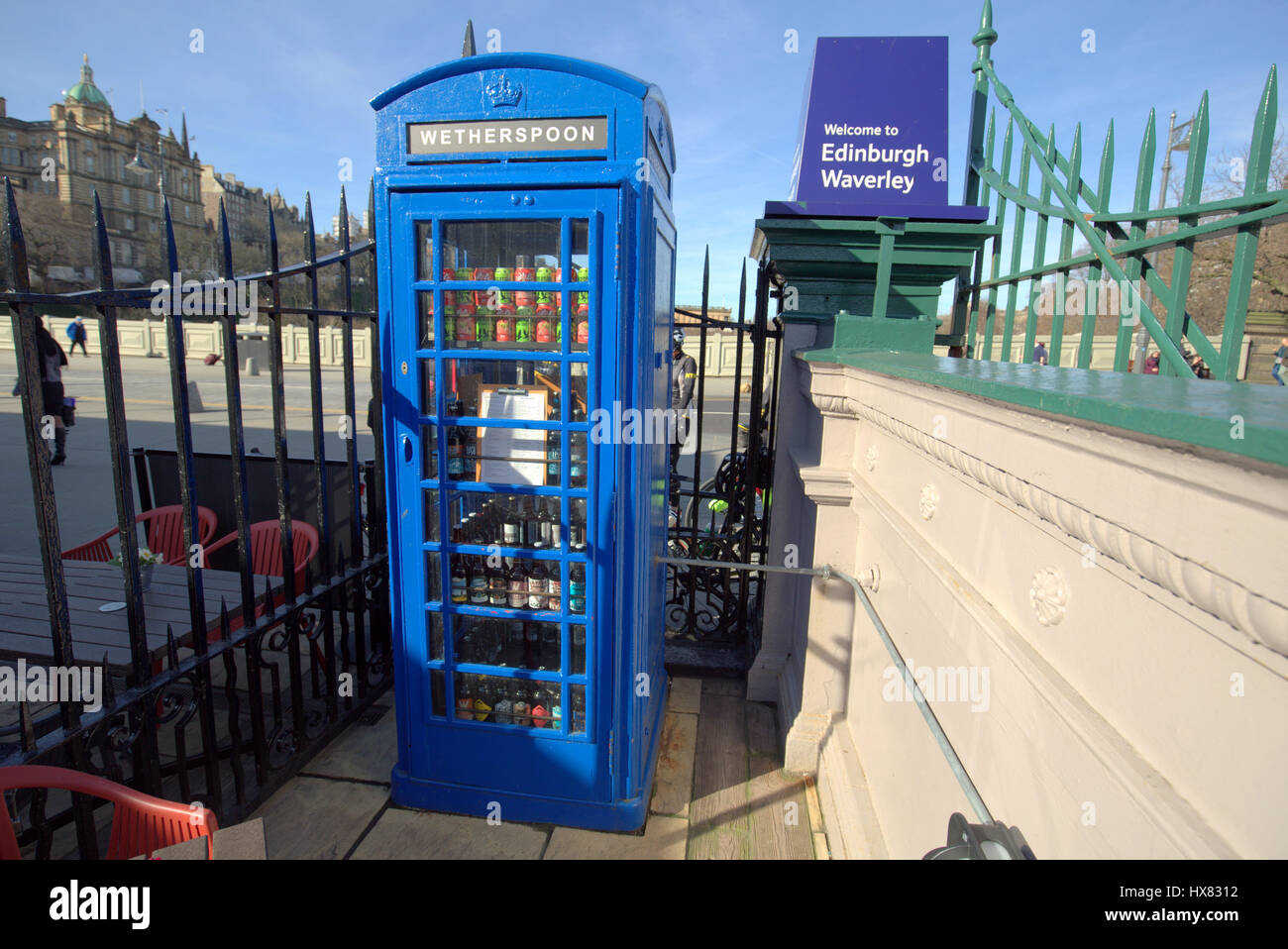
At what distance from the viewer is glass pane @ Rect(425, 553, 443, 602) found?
302cm

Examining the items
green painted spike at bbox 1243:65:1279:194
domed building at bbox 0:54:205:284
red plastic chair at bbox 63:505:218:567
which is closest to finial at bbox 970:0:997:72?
green painted spike at bbox 1243:65:1279:194

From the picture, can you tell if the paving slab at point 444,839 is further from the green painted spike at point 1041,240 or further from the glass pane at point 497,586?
the green painted spike at point 1041,240

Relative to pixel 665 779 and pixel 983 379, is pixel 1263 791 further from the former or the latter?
pixel 665 779

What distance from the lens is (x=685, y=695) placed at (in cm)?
430

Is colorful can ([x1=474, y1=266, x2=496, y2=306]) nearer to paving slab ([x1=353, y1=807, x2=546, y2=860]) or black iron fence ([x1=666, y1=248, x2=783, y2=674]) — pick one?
black iron fence ([x1=666, y1=248, x2=783, y2=674])

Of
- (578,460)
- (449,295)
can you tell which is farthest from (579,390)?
(449,295)

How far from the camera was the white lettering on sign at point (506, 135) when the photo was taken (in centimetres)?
257

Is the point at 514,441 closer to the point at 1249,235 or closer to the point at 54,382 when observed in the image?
A: the point at 1249,235

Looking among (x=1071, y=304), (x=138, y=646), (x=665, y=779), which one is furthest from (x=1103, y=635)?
(x=138, y=646)

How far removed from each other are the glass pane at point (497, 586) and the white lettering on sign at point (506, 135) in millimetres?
1741

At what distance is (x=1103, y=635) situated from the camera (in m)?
1.05

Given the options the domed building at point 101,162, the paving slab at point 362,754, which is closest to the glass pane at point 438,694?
the paving slab at point 362,754

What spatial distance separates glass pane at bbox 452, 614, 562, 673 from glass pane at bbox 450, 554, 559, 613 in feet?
0.75

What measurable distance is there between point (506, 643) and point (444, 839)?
91cm
